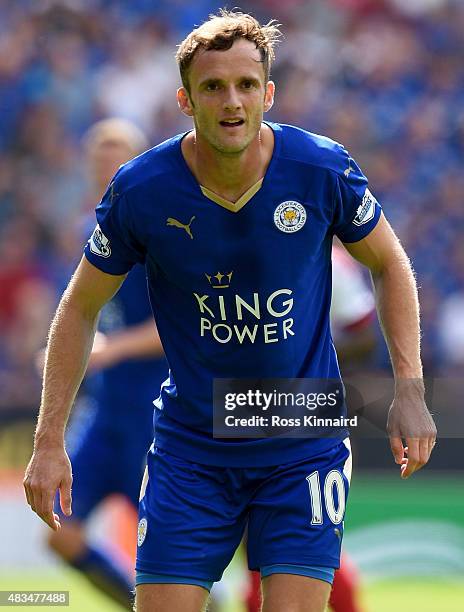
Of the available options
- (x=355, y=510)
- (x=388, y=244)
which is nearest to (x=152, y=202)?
(x=388, y=244)

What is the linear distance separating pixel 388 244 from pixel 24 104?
8195 mm

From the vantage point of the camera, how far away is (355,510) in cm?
908

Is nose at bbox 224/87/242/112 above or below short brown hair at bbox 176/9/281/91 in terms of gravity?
below

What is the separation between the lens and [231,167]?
13.9ft

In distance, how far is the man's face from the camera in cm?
413

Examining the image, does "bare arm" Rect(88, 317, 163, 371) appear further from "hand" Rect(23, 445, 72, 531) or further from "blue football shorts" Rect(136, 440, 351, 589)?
"hand" Rect(23, 445, 72, 531)

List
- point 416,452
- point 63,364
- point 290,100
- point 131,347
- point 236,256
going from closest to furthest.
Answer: point 416,452, point 236,256, point 63,364, point 131,347, point 290,100

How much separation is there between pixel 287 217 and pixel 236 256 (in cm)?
21

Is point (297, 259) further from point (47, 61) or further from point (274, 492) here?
point (47, 61)

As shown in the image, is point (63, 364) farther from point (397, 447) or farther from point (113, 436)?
point (113, 436)

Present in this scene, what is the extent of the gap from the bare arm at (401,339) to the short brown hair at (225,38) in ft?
2.31

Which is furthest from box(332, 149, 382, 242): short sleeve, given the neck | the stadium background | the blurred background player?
the stadium background

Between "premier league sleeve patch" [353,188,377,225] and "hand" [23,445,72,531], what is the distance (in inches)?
49.3

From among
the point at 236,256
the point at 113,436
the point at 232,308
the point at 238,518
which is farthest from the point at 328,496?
the point at 113,436
